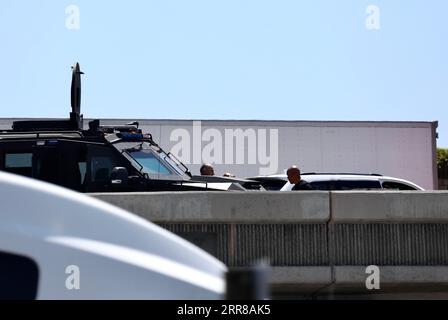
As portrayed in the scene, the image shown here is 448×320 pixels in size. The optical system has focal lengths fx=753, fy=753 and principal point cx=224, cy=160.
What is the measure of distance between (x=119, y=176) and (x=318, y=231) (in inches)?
117

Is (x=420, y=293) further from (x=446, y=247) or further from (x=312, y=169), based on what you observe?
(x=312, y=169)

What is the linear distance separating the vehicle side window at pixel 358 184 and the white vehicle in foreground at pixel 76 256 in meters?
12.8

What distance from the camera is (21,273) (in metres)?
1.74

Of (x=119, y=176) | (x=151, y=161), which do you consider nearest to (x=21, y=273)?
(x=119, y=176)

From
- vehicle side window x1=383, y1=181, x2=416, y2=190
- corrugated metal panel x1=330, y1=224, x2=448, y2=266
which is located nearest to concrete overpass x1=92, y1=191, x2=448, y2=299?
corrugated metal panel x1=330, y1=224, x2=448, y2=266

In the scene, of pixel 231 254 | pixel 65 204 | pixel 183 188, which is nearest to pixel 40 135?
pixel 183 188

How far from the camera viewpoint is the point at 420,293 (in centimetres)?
698

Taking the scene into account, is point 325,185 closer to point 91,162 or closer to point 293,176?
point 293,176

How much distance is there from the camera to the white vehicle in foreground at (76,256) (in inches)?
68.6

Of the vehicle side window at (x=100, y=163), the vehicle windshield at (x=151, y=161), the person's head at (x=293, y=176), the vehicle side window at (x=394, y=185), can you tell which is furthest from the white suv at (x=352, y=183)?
the vehicle side window at (x=100, y=163)

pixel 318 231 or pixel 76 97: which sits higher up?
pixel 76 97

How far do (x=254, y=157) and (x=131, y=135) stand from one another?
11812 mm

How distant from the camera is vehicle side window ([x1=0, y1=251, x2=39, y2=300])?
68.6 inches

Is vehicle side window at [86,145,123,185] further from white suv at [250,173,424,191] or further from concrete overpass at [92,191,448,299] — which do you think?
white suv at [250,173,424,191]
